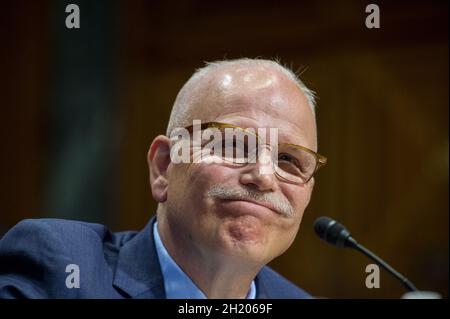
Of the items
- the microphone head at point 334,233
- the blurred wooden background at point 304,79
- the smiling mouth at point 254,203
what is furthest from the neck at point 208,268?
the blurred wooden background at point 304,79

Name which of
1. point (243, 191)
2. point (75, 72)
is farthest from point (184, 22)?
point (243, 191)

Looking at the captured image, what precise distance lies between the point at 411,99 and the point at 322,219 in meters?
2.37

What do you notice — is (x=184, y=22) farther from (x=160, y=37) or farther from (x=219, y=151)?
(x=219, y=151)

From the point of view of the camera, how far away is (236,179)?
1421 millimetres

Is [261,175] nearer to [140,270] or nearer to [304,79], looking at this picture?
[140,270]

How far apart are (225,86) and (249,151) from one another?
0.19 meters

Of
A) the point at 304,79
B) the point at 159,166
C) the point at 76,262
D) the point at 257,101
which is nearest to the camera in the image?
the point at 76,262

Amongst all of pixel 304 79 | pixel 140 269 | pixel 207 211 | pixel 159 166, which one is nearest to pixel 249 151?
pixel 207 211

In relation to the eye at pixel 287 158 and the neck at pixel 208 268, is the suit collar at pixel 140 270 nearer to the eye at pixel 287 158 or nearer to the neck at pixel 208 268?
the neck at pixel 208 268

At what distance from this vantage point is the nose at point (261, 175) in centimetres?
142

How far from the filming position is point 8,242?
1.38m

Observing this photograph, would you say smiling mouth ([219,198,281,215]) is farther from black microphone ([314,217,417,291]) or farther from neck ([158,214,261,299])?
black microphone ([314,217,417,291])

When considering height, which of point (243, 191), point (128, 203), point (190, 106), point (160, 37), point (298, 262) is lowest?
point (298, 262)

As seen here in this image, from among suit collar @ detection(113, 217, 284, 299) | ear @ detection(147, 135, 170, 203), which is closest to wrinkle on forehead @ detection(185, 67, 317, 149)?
ear @ detection(147, 135, 170, 203)
